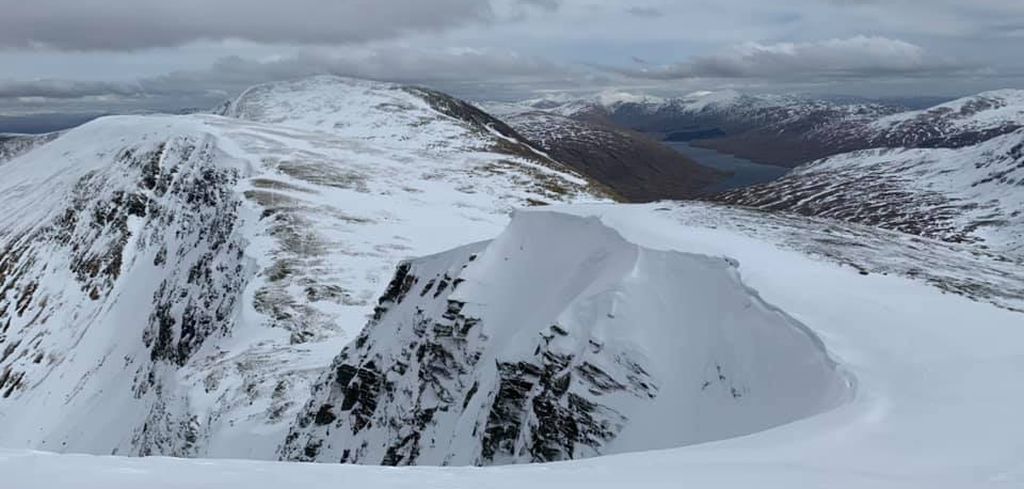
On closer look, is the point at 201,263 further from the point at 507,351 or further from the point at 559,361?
the point at 559,361

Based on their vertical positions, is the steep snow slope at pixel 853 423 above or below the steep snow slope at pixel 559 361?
Answer: above

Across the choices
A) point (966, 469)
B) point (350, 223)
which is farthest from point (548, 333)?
point (350, 223)

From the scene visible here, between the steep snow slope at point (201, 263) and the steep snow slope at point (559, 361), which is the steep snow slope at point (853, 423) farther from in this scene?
the steep snow slope at point (201, 263)

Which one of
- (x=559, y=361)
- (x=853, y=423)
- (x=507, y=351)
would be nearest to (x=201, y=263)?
→ (x=507, y=351)

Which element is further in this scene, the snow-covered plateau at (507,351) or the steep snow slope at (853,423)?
the snow-covered plateau at (507,351)

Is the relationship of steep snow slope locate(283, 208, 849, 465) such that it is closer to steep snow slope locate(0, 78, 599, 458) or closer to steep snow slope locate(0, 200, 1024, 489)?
steep snow slope locate(0, 200, 1024, 489)

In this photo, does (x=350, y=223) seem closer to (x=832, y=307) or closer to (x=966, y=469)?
(x=832, y=307)

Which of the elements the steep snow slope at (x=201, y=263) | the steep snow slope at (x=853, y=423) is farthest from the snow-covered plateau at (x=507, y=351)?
the steep snow slope at (x=201, y=263)

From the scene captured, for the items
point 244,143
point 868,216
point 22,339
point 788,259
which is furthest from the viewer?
point 868,216

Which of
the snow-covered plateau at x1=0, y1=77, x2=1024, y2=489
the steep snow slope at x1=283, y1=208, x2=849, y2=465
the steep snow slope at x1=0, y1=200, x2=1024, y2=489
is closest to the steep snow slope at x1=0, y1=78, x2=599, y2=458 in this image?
the snow-covered plateau at x1=0, y1=77, x2=1024, y2=489
